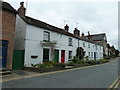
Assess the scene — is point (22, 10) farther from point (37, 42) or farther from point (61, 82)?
point (61, 82)

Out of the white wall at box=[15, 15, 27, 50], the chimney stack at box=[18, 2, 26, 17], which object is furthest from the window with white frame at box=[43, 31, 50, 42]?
the chimney stack at box=[18, 2, 26, 17]

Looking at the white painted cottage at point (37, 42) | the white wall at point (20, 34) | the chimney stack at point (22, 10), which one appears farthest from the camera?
the chimney stack at point (22, 10)

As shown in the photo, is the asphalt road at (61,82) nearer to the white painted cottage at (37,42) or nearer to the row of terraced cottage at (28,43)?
the row of terraced cottage at (28,43)

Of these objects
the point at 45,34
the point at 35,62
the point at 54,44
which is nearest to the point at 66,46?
the point at 54,44

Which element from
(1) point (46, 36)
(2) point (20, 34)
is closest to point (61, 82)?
(2) point (20, 34)

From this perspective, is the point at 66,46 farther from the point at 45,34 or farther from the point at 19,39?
the point at 19,39

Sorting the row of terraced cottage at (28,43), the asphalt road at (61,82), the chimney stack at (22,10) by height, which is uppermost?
the chimney stack at (22,10)

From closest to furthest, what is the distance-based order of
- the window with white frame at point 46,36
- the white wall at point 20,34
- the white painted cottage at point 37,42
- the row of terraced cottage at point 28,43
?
the row of terraced cottage at point 28,43
the white painted cottage at point 37,42
the white wall at point 20,34
the window with white frame at point 46,36

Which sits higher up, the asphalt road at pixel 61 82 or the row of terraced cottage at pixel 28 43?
the row of terraced cottage at pixel 28 43

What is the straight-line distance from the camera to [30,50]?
13250mm

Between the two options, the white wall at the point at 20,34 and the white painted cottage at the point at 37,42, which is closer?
the white painted cottage at the point at 37,42

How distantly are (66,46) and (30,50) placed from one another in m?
8.10

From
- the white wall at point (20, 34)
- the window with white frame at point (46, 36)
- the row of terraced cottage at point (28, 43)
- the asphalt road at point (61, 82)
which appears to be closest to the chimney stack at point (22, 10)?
the row of terraced cottage at point (28, 43)

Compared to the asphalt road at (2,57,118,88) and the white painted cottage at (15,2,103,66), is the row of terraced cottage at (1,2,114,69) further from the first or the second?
the asphalt road at (2,57,118,88)
